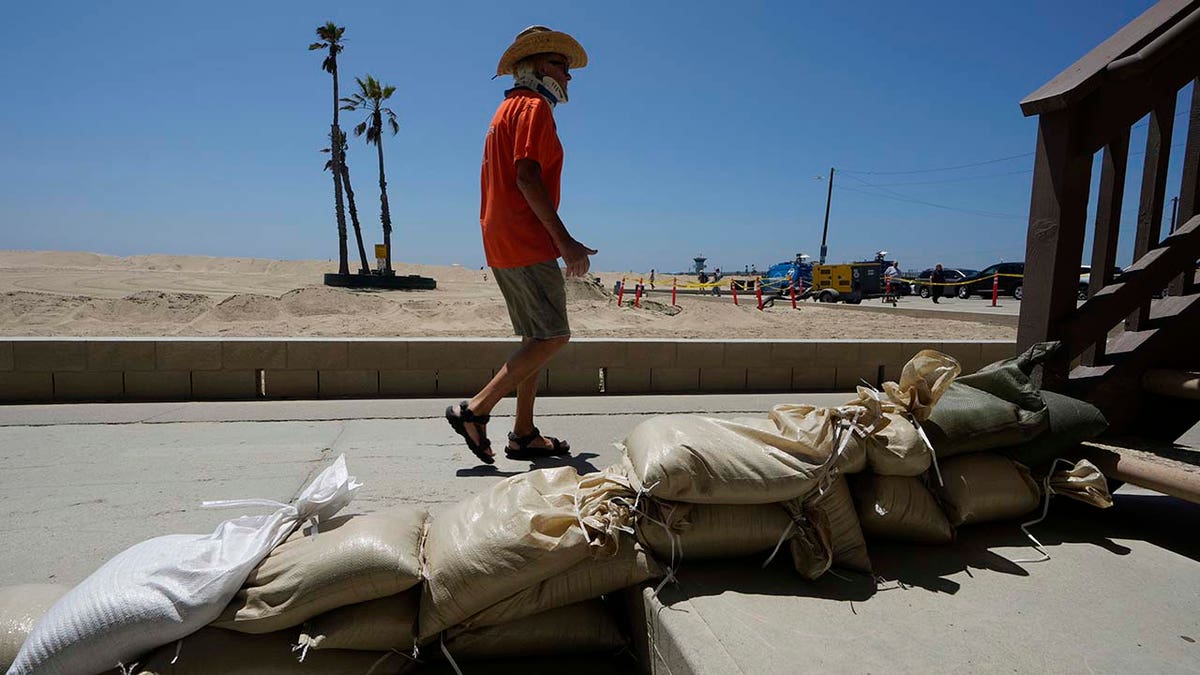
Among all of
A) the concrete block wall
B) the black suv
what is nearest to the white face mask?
the concrete block wall

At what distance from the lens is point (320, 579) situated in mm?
1492

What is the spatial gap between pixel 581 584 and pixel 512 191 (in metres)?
1.90

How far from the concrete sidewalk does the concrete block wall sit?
66 centimetres

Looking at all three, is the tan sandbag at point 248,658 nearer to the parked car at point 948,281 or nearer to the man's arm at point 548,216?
the man's arm at point 548,216

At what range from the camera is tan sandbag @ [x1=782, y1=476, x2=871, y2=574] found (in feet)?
6.05

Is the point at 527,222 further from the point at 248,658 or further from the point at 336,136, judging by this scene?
the point at 336,136

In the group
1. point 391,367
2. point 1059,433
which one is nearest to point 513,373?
point 1059,433

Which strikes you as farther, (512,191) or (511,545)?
(512,191)

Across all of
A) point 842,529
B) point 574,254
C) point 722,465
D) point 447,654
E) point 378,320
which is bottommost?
point 378,320

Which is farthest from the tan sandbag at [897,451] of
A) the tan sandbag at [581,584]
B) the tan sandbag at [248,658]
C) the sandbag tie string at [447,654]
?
the tan sandbag at [248,658]

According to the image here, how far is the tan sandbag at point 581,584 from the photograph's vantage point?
1.62 metres

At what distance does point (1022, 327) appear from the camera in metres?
2.80

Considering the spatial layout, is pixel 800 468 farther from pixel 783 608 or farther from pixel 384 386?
pixel 384 386

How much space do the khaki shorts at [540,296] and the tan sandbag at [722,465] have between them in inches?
52.4
